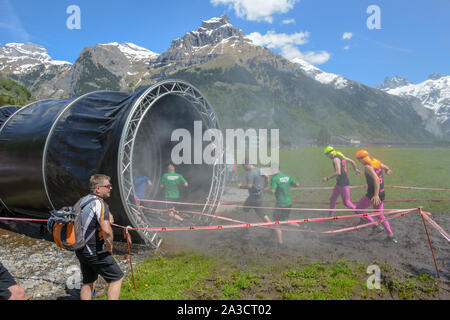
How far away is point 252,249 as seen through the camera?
6.34 m

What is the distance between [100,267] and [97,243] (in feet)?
→ 1.07

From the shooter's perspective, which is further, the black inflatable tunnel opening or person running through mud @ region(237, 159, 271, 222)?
person running through mud @ region(237, 159, 271, 222)

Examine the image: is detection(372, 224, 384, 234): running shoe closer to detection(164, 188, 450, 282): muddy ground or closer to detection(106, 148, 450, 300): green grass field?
detection(164, 188, 450, 282): muddy ground

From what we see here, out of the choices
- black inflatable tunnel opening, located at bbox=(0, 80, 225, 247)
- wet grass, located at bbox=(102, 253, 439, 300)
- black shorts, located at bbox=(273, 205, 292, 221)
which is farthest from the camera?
black shorts, located at bbox=(273, 205, 292, 221)

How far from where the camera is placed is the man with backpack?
338 centimetres

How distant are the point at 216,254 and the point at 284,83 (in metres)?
205

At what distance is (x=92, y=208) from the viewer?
340 cm

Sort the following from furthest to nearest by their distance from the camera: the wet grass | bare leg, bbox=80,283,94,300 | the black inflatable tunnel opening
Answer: the black inflatable tunnel opening < the wet grass < bare leg, bbox=80,283,94,300

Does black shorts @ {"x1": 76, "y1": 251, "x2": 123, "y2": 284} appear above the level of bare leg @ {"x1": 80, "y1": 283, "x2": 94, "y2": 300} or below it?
above

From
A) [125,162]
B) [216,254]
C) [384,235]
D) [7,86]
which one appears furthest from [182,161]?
[7,86]

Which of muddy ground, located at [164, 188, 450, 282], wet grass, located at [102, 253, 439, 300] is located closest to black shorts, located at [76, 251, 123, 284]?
wet grass, located at [102, 253, 439, 300]

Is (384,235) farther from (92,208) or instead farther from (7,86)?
(7,86)

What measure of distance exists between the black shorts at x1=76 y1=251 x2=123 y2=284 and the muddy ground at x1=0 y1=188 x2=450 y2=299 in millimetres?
1259

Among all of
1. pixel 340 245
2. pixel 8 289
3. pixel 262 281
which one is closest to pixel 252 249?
pixel 262 281
